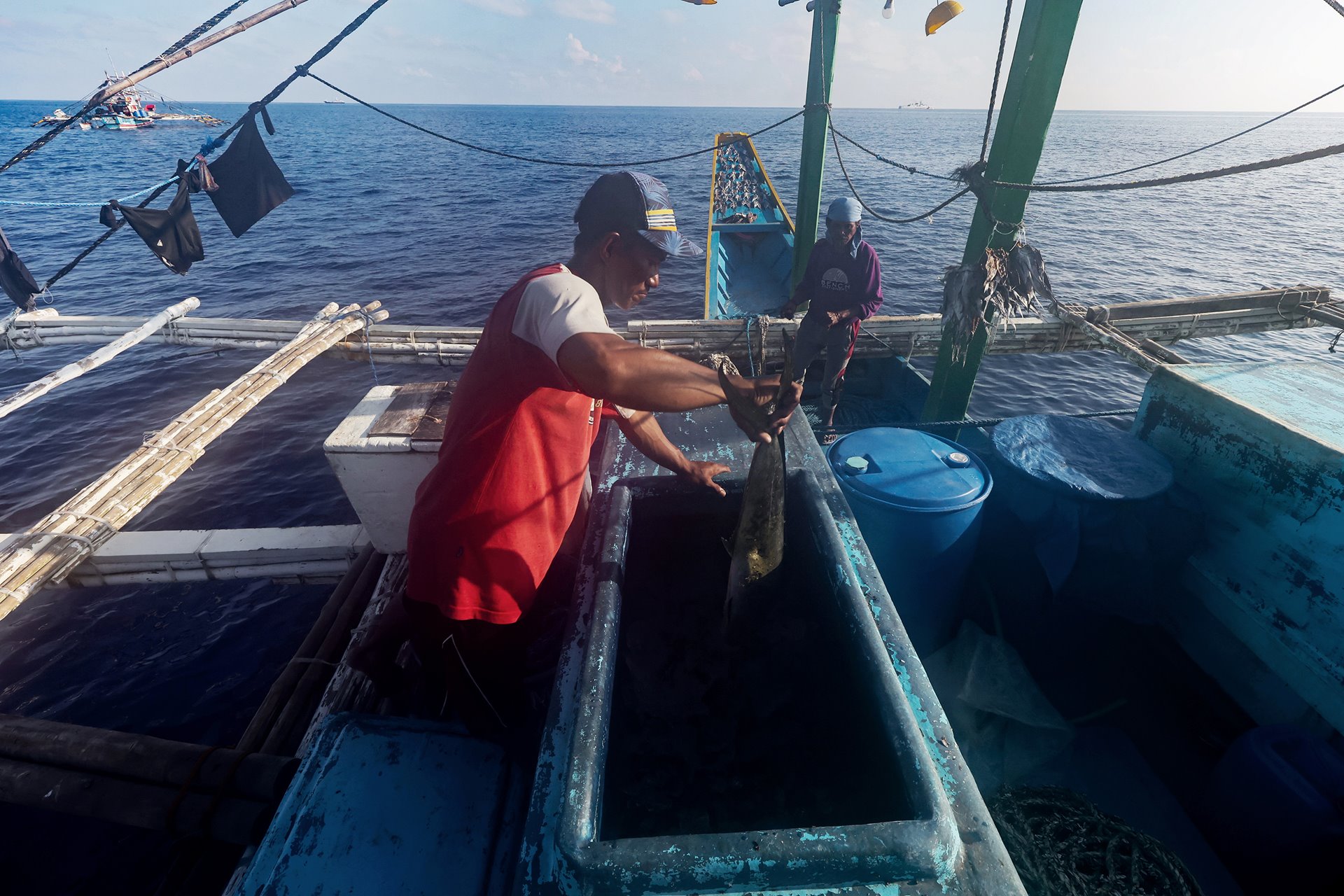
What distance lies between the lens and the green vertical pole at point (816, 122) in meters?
8.45

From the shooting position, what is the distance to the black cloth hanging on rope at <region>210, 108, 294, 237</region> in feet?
22.2

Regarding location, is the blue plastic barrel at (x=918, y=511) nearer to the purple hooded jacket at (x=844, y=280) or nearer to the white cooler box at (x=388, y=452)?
the white cooler box at (x=388, y=452)

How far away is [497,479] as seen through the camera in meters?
2.17

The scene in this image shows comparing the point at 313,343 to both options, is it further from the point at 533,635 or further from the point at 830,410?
the point at 830,410

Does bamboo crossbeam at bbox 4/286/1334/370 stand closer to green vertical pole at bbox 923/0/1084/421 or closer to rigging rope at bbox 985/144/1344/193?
green vertical pole at bbox 923/0/1084/421

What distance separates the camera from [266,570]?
4.55 meters

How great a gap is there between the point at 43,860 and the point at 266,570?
359cm

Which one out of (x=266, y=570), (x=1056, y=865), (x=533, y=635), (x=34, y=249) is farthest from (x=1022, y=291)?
(x=34, y=249)

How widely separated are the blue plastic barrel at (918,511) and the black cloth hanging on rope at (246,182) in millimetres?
7610

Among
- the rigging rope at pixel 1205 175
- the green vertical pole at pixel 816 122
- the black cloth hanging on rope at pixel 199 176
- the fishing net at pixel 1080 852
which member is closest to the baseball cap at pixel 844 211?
the rigging rope at pixel 1205 175

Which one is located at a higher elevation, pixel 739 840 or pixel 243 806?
pixel 739 840

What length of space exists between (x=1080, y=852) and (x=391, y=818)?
10.6 ft

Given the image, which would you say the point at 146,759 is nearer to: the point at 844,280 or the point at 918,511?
the point at 918,511

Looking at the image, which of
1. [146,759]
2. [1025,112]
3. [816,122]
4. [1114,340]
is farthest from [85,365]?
[1114,340]
